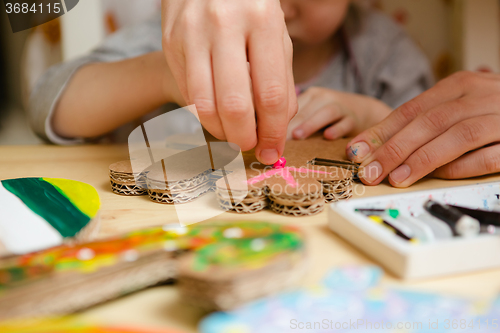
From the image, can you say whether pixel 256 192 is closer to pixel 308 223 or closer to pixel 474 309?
pixel 308 223

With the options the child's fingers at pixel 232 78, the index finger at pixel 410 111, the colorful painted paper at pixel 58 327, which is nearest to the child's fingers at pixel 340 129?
the index finger at pixel 410 111

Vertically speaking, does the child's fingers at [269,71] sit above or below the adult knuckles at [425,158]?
above

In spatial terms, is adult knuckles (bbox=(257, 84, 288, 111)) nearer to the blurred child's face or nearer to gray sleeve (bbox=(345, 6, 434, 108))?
the blurred child's face

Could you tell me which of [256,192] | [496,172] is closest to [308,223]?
[256,192]

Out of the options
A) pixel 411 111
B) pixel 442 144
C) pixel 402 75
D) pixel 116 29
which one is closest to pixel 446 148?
pixel 442 144

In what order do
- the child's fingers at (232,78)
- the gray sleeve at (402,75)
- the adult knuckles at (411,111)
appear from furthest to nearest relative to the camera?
the gray sleeve at (402,75)
the adult knuckles at (411,111)
the child's fingers at (232,78)

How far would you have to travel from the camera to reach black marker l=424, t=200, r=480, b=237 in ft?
1.23

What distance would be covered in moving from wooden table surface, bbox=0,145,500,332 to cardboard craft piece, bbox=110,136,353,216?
15mm

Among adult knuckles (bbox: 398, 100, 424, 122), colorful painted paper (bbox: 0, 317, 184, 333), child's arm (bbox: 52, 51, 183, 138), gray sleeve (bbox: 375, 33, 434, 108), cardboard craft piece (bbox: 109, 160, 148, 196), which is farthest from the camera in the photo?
gray sleeve (bbox: 375, 33, 434, 108)

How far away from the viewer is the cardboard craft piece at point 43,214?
378 mm

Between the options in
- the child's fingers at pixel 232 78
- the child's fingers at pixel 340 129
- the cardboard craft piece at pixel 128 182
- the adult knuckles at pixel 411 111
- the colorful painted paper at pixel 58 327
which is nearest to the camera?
the colorful painted paper at pixel 58 327

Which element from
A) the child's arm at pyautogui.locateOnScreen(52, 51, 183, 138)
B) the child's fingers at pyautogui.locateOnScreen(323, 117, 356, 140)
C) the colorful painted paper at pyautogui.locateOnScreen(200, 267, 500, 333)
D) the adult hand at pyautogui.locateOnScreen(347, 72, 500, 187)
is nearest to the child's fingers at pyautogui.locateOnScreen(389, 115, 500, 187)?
the adult hand at pyautogui.locateOnScreen(347, 72, 500, 187)

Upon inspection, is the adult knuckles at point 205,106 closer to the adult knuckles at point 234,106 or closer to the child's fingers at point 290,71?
the adult knuckles at point 234,106

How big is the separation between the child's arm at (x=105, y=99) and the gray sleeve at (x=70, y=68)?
0.02 meters
